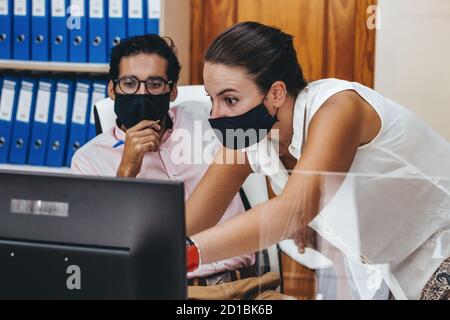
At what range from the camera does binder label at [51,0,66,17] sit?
105 inches

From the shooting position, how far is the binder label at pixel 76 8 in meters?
2.66

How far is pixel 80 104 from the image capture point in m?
2.70

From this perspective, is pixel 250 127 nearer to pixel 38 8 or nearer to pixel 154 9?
pixel 154 9

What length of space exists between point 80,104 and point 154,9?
46 cm

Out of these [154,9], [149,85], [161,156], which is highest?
[154,9]

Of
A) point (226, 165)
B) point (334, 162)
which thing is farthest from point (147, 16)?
point (334, 162)

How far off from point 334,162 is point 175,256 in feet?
2.37

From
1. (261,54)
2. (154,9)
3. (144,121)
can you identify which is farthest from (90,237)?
(154,9)

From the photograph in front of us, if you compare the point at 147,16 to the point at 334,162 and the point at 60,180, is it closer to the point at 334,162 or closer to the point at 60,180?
the point at 334,162

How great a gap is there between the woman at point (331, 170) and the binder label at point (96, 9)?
77 cm

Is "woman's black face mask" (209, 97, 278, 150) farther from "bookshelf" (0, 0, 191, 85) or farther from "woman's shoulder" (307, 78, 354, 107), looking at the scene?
"bookshelf" (0, 0, 191, 85)

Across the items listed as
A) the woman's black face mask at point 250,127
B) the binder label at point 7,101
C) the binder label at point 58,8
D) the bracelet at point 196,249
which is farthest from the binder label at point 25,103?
the bracelet at point 196,249

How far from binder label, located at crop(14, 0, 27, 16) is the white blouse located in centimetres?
125

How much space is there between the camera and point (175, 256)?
110cm
